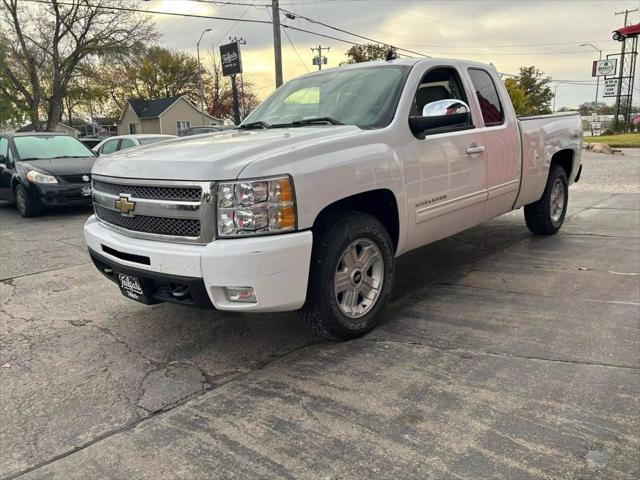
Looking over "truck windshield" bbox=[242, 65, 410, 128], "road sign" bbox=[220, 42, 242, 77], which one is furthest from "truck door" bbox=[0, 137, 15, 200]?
"road sign" bbox=[220, 42, 242, 77]

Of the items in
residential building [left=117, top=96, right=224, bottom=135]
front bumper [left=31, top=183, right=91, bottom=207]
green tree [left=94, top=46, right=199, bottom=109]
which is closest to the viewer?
front bumper [left=31, top=183, right=91, bottom=207]

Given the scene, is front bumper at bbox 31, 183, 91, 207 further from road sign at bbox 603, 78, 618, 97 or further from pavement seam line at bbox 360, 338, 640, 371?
road sign at bbox 603, 78, 618, 97

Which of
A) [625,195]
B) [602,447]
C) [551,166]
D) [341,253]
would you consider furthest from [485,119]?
[625,195]

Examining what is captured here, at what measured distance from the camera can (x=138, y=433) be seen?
2.71 m

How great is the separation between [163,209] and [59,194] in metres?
7.06

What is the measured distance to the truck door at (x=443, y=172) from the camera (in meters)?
4.08

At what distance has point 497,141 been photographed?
507 centimetres

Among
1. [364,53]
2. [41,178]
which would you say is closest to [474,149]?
[41,178]

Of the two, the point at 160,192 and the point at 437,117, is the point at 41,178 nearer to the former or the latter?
the point at 160,192

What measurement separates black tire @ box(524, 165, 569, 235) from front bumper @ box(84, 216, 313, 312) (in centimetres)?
438

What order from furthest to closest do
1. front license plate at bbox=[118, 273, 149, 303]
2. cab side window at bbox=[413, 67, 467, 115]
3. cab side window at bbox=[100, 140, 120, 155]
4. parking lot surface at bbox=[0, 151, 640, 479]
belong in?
cab side window at bbox=[100, 140, 120, 155]
cab side window at bbox=[413, 67, 467, 115]
front license plate at bbox=[118, 273, 149, 303]
parking lot surface at bbox=[0, 151, 640, 479]

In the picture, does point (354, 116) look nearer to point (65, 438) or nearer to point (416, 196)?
point (416, 196)

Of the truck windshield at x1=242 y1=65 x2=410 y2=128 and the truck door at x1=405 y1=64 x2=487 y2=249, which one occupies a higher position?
the truck windshield at x1=242 y1=65 x2=410 y2=128

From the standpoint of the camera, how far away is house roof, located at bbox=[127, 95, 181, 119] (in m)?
58.5
